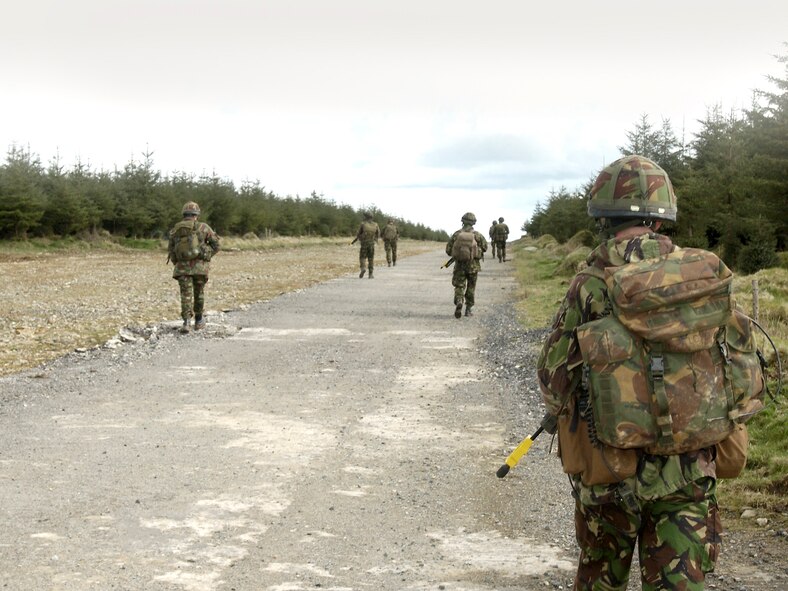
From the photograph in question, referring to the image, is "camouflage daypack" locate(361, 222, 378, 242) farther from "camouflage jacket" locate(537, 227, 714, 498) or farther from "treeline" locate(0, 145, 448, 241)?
"camouflage jacket" locate(537, 227, 714, 498)

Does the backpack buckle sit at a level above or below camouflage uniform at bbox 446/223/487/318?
above

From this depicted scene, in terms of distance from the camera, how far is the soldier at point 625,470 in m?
3.31

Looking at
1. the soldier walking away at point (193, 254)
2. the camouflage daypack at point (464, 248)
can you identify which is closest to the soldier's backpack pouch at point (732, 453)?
the soldier walking away at point (193, 254)

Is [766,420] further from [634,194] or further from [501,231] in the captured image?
[501,231]

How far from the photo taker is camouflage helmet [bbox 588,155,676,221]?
3.57 metres

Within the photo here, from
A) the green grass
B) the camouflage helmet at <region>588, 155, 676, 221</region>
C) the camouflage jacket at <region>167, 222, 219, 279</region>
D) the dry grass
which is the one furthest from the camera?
the camouflage jacket at <region>167, 222, 219, 279</region>

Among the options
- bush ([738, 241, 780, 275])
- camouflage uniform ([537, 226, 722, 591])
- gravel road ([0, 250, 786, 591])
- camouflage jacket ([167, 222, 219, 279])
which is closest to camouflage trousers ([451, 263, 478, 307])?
gravel road ([0, 250, 786, 591])

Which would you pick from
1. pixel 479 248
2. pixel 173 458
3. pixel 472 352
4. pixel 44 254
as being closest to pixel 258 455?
pixel 173 458

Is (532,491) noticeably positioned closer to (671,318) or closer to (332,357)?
(671,318)

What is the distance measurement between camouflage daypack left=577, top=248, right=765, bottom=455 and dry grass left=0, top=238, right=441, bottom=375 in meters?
9.73

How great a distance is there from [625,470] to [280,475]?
3971mm

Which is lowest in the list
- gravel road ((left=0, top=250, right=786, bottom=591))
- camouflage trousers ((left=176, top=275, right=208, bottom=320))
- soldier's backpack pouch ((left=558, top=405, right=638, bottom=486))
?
gravel road ((left=0, top=250, right=786, bottom=591))

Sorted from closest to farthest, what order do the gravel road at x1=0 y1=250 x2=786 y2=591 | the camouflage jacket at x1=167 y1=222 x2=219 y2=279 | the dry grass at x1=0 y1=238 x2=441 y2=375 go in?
the gravel road at x1=0 y1=250 x2=786 y2=591 → the dry grass at x1=0 y1=238 x2=441 y2=375 → the camouflage jacket at x1=167 y1=222 x2=219 y2=279

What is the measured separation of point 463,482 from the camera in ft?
22.3
